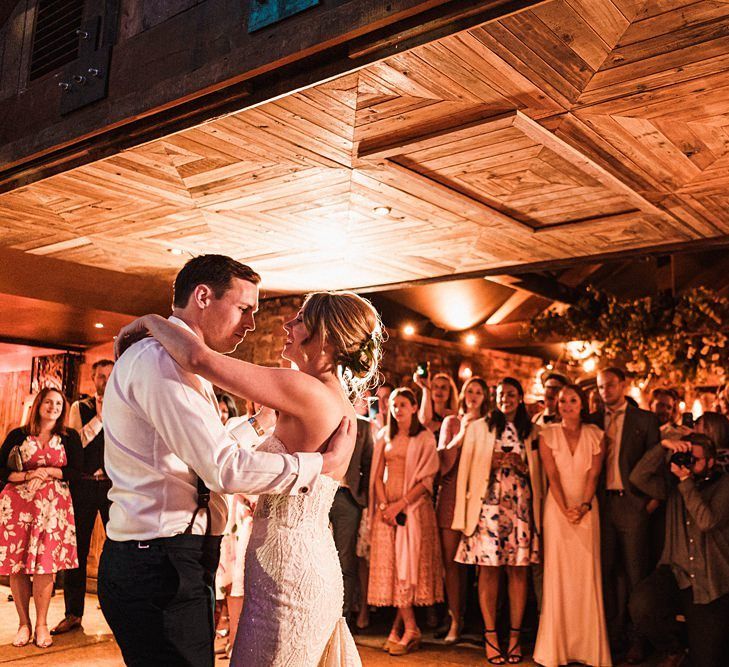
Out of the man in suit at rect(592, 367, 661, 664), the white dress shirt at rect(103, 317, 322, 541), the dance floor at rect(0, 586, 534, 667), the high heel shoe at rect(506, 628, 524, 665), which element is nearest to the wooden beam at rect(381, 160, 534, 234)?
the man in suit at rect(592, 367, 661, 664)

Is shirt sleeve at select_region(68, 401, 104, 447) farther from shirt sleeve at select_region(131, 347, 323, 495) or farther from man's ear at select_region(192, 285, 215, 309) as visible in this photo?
A: shirt sleeve at select_region(131, 347, 323, 495)

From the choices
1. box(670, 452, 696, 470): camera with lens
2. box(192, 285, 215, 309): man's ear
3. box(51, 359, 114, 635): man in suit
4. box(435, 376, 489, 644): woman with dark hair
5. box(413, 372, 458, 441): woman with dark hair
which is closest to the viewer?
box(192, 285, 215, 309): man's ear

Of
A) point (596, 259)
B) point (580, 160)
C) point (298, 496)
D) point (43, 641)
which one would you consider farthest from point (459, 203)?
point (43, 641)

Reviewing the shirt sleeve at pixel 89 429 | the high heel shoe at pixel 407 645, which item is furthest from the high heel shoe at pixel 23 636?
the high heel shoe at pixel 407 645

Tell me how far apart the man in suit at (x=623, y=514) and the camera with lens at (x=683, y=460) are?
673mm

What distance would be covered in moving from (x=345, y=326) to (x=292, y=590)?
0.77 meters

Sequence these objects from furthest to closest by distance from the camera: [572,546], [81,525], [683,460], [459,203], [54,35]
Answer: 1. [81,525]
2. [572,546]
3. [54,35]
4. [459,203]
5. [683,460]

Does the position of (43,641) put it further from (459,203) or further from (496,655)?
(459,203)

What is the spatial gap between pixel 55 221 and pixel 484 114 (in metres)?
3.22

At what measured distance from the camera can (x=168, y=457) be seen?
191cm

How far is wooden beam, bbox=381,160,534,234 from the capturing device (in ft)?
13.0

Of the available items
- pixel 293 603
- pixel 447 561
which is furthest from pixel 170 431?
pixel 447 561

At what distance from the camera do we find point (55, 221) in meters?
5.11

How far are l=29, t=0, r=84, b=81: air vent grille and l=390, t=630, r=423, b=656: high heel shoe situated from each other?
425 centimetres
